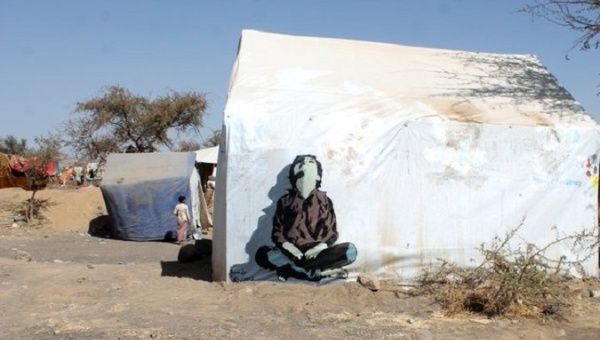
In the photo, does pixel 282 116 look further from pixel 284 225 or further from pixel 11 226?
pixel 11 226

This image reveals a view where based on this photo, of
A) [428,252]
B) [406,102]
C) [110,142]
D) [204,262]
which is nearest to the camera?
[428,252]

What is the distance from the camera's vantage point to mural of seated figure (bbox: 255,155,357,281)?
8000 mm

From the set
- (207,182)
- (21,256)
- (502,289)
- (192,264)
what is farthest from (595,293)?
(207,182)

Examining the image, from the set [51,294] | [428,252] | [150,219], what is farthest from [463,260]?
[150,219]

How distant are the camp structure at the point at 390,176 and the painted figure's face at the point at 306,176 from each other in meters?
0.02

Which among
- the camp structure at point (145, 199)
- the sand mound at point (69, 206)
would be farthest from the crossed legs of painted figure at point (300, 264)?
the sand mound at point (69, 206)

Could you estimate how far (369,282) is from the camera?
25.7 ft

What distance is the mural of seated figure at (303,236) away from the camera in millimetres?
8000

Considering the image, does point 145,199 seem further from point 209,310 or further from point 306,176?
point 209,310

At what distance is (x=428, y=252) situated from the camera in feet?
27.2

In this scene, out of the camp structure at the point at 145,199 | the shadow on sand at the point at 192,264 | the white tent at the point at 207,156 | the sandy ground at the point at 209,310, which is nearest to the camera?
the sandy ground at the point at 209,310

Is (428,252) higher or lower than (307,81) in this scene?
lower

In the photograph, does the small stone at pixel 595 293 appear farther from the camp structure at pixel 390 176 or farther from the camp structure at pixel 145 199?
the camp structure at pixel 145 199

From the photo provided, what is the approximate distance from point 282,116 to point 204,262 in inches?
132
